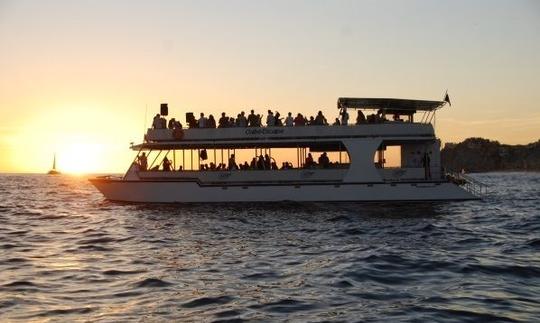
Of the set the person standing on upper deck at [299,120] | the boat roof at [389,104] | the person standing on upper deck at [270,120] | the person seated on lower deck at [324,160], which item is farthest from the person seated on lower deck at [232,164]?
the boat roof at [389,104]

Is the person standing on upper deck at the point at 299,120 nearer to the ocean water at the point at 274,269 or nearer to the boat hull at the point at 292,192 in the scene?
the boat hull at the point at 292,192

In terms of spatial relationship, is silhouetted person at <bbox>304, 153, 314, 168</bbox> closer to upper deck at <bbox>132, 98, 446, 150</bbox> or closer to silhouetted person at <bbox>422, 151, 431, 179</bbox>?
upper deck at <bbox>132, 98, 446, 150</bbox>

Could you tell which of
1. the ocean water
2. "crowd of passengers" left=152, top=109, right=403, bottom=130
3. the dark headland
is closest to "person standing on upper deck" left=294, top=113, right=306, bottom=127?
"crowd of passengers" left=152, top=109, right=403, bottom=130

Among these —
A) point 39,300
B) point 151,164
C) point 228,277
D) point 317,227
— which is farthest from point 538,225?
point 151,164

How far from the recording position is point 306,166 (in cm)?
2881

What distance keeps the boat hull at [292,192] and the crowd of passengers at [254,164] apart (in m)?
1.49

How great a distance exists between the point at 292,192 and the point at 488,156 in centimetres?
17538

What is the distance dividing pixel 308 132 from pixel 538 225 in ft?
41.5

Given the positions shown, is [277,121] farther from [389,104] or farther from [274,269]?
[274,269]

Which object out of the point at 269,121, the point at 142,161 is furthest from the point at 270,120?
the point at 142,161

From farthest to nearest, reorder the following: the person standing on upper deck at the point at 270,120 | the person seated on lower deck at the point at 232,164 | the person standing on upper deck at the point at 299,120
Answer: the person seated on lower deck at the point at 232,164, the person standing on upper deck at the point at 270,120, the person standing on upper deck at the point at 299,120

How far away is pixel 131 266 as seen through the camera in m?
11.7

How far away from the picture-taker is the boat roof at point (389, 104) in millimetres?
28391

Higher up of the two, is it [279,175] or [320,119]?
[320,119]
